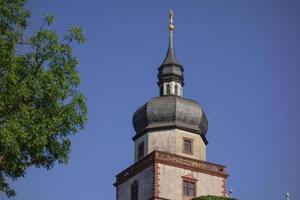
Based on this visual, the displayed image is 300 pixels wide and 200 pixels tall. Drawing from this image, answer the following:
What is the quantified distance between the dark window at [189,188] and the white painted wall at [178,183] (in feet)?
0.92

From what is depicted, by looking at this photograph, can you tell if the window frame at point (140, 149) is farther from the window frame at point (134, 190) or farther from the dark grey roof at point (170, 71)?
the dark grey roof at point (170, 71)

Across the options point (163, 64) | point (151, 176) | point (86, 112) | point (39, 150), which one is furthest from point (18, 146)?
point (163, 64)

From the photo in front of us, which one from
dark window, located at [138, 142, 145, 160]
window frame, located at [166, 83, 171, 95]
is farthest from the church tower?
window frame, located at [166, 83, 171, 95]

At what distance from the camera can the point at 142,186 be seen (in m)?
53.5

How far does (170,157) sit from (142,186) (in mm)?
2946

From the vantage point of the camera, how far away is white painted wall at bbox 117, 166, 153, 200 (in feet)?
172

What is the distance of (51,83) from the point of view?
2631 cm

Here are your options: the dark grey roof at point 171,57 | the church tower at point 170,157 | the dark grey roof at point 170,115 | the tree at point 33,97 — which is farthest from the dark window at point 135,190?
the tree at point 33,97

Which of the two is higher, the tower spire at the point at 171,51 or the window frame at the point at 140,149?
the tower spire at the point at 171,51

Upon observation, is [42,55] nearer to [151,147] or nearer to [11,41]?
[11,41]

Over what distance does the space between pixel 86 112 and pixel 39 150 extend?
7.43ft

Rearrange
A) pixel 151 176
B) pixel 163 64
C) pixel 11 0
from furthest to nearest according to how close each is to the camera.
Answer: pixel 163 64, pixel 151 176, pixel 11 0

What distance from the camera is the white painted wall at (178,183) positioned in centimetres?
5191

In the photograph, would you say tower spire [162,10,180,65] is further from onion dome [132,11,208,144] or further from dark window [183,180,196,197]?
dark window [183,180,196,197]
